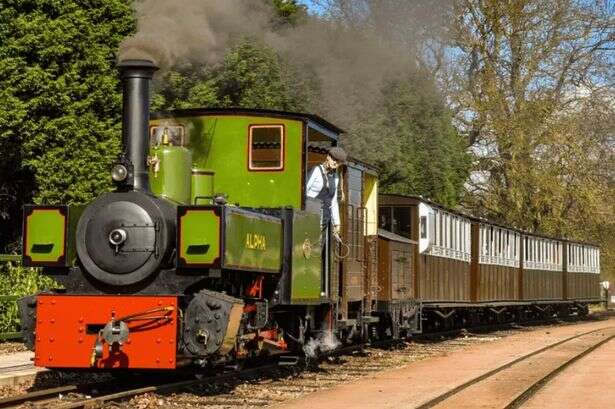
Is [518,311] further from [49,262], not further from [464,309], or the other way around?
[49,262]

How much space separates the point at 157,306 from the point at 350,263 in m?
4.43

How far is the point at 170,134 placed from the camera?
11570 millimetres

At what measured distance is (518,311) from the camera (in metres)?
32.5

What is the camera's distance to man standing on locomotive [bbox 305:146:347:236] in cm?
1244

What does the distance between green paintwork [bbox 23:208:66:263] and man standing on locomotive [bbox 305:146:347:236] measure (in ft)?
9.42

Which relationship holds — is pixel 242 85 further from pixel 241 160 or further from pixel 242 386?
pixel 242 386

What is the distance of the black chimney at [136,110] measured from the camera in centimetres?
1005

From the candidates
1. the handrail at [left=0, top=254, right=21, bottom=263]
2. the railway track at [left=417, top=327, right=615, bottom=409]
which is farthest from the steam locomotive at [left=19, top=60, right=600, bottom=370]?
the handrail at [left=0, top=254, right=21, bottom=263]

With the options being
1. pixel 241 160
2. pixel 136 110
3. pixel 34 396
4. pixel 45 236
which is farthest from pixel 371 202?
pixel 34 396

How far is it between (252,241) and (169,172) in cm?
106

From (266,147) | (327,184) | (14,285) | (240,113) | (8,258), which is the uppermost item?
(240,113)

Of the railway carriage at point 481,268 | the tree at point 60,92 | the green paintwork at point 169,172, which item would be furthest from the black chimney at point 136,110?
the railway carriage at point 481,268

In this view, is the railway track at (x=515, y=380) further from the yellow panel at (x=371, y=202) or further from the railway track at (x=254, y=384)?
the yellow panel at (x=371, y=202)

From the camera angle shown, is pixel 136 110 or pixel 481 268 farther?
pixel 481 268
